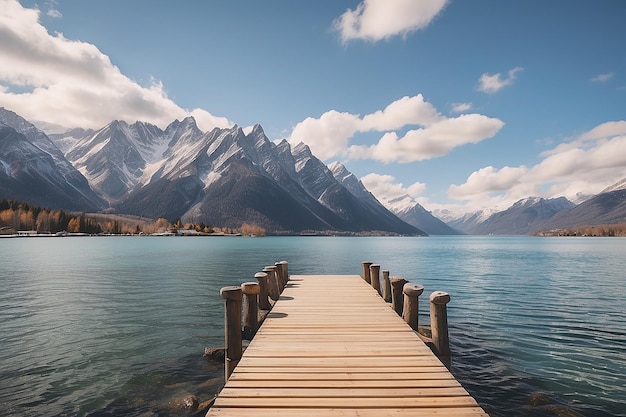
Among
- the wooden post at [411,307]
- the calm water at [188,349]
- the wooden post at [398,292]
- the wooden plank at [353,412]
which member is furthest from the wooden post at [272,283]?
the wooden plank at [353,412]

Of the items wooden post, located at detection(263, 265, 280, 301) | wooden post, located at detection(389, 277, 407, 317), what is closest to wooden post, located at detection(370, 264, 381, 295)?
wooden post, located at detection(389, 277, 407, 317)

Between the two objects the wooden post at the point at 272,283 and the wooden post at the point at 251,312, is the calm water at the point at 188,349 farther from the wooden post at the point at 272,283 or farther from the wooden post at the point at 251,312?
the wooden post at the point at 272,283

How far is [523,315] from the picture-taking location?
73.8 ft

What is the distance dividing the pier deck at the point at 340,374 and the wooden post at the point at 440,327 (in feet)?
2.26

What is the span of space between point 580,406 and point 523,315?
13.3 metres

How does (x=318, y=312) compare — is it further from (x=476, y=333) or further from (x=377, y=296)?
(x=476, y=333)

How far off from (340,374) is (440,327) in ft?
12.8

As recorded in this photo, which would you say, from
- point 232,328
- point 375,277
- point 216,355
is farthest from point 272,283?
point 232,328

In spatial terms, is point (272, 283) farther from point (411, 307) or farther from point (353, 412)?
point (353, 412)

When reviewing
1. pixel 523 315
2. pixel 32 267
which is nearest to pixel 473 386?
pixel 523 315

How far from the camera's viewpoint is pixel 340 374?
716 centimetres

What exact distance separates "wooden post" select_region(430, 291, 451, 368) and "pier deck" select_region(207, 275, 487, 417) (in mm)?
689

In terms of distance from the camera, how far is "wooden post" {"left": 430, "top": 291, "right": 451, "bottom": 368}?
9641 millimetres

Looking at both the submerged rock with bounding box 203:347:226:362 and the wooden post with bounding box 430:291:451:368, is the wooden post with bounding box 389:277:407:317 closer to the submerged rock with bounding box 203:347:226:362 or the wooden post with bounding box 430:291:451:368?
the wooden post with bounding box 430:291:451:368
